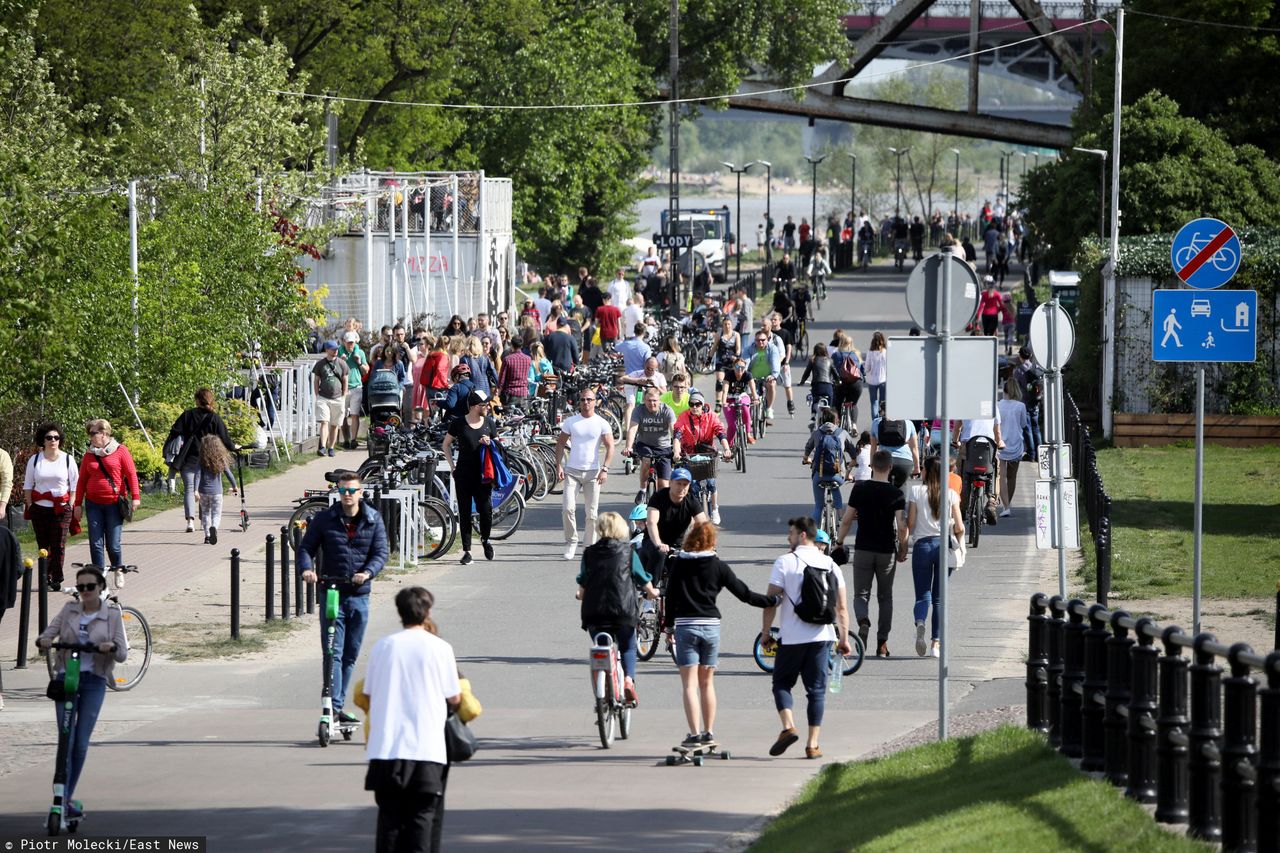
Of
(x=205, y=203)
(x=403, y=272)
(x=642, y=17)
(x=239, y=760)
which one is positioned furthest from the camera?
(x=642, y=17)

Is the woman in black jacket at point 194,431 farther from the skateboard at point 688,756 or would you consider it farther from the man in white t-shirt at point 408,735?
the man in white t-shirt at point 408,735

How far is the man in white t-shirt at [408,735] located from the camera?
26.7ft

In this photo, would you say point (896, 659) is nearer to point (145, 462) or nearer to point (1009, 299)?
point (145, 462)

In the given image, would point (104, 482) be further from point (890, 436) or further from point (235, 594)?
point (890, 436)

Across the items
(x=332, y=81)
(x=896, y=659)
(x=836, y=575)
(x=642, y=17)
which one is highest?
(x=642, y=17)

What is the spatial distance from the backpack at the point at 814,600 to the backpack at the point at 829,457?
8.07m

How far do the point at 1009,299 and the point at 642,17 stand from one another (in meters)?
19.4

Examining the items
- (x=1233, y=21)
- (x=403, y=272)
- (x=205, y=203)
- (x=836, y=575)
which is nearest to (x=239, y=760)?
(x=836, y=575)

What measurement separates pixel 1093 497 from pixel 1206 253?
5.55 m

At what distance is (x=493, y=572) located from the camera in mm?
19531

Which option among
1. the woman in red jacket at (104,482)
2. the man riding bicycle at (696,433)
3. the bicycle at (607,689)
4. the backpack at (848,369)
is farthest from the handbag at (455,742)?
the backpack at (848,369)

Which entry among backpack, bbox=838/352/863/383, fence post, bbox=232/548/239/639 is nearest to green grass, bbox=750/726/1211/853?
fence post, bbox=232/548/239/639

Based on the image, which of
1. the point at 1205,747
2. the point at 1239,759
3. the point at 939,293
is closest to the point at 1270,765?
the point at 1239,759

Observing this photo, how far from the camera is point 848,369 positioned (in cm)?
2736
